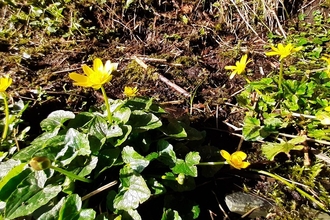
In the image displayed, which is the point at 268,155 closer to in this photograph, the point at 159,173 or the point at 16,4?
the point at 159,173

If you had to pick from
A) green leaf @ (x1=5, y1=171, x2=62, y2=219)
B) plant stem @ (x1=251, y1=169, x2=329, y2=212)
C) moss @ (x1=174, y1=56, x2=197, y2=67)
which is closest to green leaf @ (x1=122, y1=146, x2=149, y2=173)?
green leaf @ (x1=5, y1=171, x2=62, y2=219)

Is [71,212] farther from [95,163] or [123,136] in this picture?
[123,136]

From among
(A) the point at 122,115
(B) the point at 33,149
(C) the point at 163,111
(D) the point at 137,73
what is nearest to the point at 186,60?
(D) the point at 137,73

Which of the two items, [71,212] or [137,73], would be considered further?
[137,73]

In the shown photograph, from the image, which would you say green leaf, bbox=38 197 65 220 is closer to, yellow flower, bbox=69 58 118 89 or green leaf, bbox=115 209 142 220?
green leaf, bbox=115 209 142 220

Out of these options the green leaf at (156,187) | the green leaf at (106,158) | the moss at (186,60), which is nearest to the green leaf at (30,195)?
the green leaf at (106,158)
